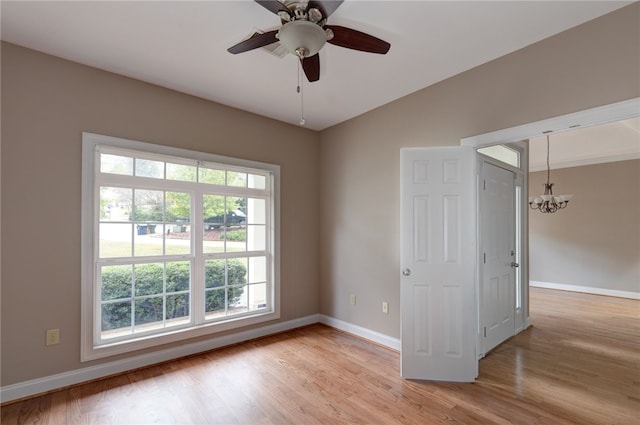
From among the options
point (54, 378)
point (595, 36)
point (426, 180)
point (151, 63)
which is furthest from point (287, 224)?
point (595, 36)

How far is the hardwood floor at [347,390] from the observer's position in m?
2.17

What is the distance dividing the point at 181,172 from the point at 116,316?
1531 mm

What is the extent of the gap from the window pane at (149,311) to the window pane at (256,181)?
1.63 metres

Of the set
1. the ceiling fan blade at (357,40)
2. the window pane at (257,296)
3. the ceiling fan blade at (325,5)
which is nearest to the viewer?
the ceiling fan blade at (325,5)

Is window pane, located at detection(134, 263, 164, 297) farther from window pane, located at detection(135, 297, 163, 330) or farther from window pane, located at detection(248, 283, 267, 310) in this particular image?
window pane, located at detection(248, 283, 267, 310)

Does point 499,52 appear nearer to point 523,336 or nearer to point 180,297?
point 523,336

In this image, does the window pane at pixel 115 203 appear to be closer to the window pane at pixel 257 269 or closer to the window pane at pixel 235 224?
the window pane at pixel 235 224

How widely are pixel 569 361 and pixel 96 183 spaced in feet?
16.0

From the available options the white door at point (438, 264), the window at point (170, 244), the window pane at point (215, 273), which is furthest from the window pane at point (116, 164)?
the white door at point (438, 264)

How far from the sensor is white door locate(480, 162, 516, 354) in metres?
3.23

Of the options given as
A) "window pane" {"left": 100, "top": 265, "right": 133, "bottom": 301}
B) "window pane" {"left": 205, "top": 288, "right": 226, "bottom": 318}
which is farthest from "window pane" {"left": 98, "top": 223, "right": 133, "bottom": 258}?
"window pane" {"left": 205, "top": 288, "right": 226, "bottom": 318}

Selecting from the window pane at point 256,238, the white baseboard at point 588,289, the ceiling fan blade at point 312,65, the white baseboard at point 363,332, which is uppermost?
the ceiling fan blade at point 312,65

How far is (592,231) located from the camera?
6.33 m

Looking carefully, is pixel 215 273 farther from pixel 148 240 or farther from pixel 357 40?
pixel 357 40
